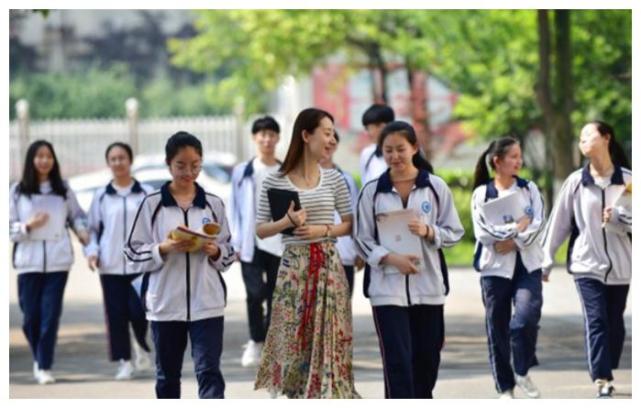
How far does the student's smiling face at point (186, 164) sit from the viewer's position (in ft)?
30.8

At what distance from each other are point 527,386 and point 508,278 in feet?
2.33

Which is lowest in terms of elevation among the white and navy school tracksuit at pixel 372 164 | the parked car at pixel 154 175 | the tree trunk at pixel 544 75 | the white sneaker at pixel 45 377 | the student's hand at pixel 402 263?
the white sneaker at pixel 45 377

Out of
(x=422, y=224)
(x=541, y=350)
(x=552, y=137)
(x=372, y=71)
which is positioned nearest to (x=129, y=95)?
(x=372, y=71)

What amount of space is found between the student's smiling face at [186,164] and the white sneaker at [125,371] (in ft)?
11.7

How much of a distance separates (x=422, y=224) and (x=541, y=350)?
4.62m

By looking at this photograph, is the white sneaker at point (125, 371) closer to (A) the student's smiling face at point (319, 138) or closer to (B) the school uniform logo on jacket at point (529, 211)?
(B) the school uniform logo on jacket at point (529, 211)

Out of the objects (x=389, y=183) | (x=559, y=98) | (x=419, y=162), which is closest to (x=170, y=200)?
(x=389, y=183)

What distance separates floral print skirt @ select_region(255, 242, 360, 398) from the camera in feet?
31.0

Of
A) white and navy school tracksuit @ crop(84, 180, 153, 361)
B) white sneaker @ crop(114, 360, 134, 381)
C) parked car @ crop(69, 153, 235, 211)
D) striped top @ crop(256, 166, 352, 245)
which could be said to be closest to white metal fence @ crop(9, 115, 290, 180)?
parked car @ crop(69, 153, 235, 211)

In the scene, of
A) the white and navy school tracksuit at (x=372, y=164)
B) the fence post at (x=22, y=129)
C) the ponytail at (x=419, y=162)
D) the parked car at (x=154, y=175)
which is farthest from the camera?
the fence post at (x=22, y=129)

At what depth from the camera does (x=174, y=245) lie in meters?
9.33

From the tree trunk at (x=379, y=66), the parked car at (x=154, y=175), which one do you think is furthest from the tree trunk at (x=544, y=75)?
the tree trunk at (x=379, y=66)

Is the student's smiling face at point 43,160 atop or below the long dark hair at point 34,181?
atop

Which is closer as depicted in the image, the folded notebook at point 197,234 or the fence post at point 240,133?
the folded notebook at point 197,234
